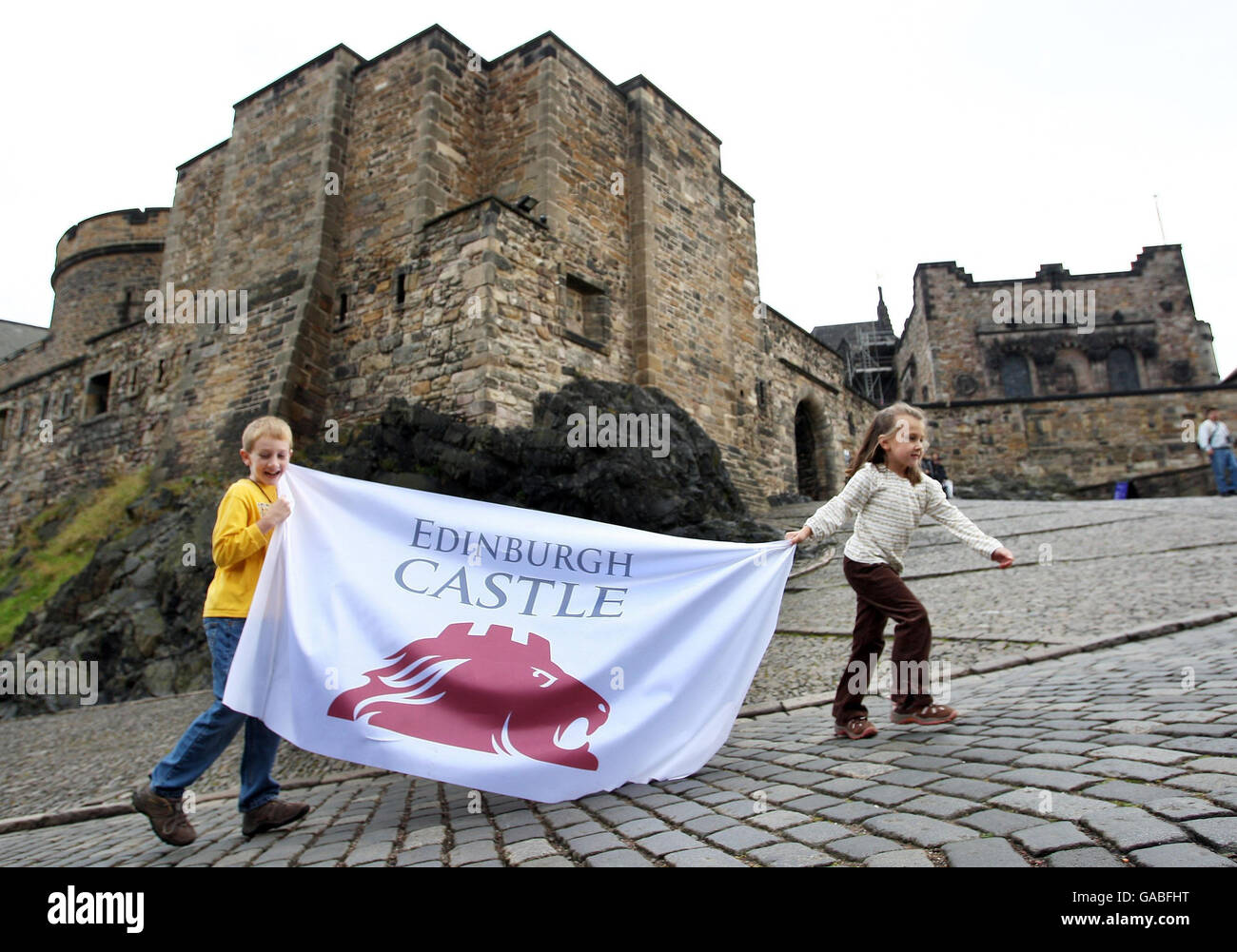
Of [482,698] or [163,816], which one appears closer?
[163,816]

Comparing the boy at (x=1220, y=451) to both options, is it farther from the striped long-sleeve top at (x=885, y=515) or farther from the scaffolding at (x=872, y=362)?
the scaffolding at (x=872, y=362)

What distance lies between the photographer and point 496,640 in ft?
10.5

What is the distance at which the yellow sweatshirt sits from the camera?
2.93 m

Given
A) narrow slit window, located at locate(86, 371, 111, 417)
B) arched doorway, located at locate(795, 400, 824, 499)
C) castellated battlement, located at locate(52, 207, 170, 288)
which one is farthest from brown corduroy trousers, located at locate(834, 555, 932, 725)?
castellated battlement, located at locate(52, 207, 170, 288)

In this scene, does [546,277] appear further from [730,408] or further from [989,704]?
[989,704]

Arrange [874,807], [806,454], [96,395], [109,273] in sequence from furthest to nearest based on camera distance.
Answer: [109,273], [806,454], [96,395], [874,807]

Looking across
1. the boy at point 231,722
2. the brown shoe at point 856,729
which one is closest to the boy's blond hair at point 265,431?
the boy at point 231,722

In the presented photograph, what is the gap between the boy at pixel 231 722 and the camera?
281cm

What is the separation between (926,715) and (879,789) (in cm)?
103

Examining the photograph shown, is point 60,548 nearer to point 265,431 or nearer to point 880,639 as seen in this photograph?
point 265,431

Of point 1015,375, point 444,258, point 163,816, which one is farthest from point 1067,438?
point 163,816

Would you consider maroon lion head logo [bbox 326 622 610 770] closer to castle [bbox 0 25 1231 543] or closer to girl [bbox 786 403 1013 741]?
girl [bbox 786 403 1013 741]

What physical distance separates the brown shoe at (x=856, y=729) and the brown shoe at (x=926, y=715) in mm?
161

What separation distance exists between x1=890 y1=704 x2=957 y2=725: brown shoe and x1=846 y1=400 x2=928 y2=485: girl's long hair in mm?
1063
